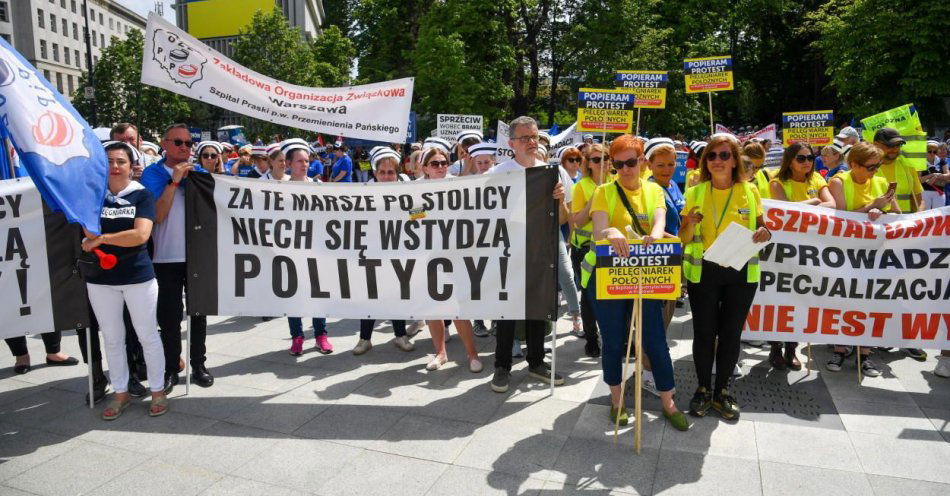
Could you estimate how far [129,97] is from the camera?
4584 centimetres

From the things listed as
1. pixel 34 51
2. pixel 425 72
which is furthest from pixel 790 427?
pixel 34 51

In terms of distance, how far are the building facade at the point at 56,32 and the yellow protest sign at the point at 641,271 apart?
65641mm

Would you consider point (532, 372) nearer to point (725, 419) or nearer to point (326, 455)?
point (725, 419)

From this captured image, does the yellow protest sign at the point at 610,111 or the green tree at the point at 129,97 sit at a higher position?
the green tree at the point at 129,97

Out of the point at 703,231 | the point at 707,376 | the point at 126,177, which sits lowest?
the point at 707,376

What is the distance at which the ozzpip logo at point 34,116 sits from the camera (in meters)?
3.76

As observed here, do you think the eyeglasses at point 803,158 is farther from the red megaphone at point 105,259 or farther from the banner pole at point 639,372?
the red megaphone at point 105,259

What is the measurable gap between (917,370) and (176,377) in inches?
258

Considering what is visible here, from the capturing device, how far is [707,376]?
468 centimetres

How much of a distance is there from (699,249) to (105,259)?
4.14m

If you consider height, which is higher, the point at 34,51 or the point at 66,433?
the point at 34,51

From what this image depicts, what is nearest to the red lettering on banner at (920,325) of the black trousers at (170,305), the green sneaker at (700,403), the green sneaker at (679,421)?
the green sneaker at (700,403)

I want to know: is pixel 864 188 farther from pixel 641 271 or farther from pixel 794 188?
pixel 641 271

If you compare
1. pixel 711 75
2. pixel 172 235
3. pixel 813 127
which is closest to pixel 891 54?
pixel 711 75
